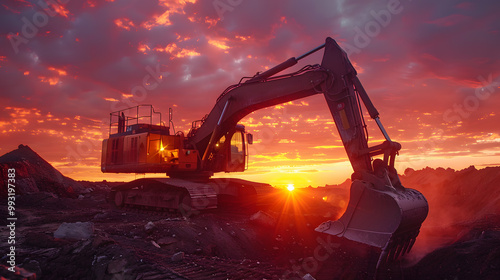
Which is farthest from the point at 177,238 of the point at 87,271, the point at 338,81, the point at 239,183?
the point at 338,81

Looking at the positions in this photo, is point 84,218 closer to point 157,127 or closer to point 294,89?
point 157,127

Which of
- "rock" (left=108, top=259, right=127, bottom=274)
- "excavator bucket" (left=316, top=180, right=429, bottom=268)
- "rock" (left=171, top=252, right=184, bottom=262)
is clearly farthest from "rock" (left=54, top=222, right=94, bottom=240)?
"excavator bucket" (left=316, top=180, right=429, bottom=268)

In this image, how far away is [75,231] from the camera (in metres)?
7.02

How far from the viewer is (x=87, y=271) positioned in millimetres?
5242

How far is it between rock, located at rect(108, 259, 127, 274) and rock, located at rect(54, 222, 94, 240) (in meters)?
2.21

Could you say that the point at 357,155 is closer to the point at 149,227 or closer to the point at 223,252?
the point at 223,252

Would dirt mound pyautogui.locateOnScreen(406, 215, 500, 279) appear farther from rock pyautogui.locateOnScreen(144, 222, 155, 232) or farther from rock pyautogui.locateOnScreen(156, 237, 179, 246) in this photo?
rock pyautogui.locateOnScreen(144, 222, 155, 232)

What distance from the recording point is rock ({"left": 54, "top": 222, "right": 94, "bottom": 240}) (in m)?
6.86

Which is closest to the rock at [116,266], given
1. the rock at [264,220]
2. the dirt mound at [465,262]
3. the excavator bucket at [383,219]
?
the excavator bucket at [383,219]

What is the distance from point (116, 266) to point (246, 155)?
8011mm

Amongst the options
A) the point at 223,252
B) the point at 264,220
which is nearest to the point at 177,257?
the point at 223,252

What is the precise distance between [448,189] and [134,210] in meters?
17.2

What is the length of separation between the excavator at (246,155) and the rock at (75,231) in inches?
140

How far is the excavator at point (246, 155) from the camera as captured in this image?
6.19 m
